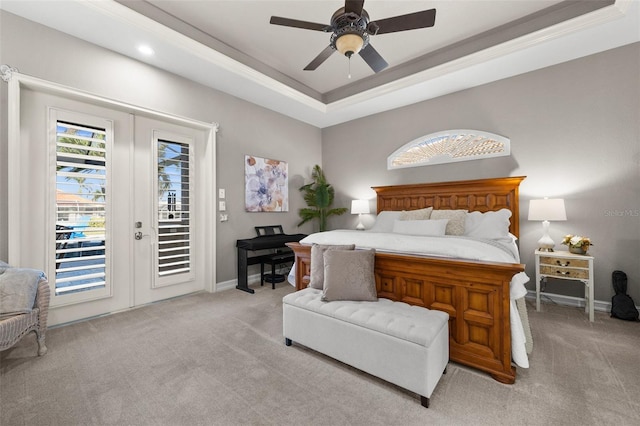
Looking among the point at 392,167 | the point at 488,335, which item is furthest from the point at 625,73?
the point at 488,335

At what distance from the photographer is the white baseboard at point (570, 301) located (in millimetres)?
3227

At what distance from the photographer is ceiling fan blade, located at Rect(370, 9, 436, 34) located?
2.15m

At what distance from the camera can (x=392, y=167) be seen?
5.06m

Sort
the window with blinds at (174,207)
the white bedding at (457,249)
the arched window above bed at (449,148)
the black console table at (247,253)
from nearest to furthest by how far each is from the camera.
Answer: the white bedding at (457,249) < the window with blinds at (174,207) < the arched window above bed at (449,148) < the black console table at (247,253)

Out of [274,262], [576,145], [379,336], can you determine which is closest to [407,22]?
[379,336]

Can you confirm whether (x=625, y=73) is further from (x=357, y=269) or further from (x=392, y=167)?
(x=357, y=269)

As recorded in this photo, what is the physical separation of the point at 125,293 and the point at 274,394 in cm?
263

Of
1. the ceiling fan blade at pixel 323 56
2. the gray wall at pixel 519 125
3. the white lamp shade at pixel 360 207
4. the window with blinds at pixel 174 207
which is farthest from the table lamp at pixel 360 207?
the window with blinds at pixel 174 207

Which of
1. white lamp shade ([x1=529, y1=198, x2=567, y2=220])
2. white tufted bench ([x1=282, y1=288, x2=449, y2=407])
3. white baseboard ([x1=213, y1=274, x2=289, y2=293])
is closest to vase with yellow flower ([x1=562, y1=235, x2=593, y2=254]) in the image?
white lamp shade ([x1=529, y1=198, x2=567, y2=220])

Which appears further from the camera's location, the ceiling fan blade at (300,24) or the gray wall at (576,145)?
the gray wall at (576,145)

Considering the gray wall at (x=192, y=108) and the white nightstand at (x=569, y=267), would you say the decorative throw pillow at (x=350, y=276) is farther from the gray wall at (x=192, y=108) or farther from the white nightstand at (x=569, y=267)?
the gray wall at (x=192, y=108)

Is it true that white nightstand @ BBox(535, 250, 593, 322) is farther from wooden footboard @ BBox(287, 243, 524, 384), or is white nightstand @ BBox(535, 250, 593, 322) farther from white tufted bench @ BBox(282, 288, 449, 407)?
white tufted bench @ BBox(282, 288, 449, 407)

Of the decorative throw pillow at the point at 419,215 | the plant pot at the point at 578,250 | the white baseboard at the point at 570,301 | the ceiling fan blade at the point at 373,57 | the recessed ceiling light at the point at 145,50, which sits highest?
the recessed ceiling light at the point at 145,50

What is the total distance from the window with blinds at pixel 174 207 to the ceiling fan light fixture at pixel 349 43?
267cm
